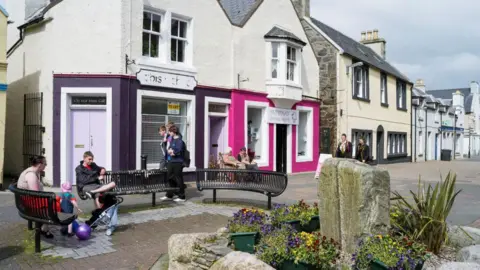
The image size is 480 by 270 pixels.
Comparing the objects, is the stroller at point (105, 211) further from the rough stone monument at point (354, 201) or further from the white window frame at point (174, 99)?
the white window frame at point (174, 99)

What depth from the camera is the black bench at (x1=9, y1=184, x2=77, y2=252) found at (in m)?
5.65

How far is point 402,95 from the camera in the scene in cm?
3030

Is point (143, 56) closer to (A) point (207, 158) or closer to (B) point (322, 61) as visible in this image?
(A) point (207, 158)

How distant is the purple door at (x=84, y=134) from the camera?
1253 centimetres

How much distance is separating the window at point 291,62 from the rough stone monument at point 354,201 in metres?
13.1

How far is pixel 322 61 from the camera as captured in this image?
22.0m

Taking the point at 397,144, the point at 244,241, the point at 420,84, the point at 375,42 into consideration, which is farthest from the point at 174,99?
the point at 420,84

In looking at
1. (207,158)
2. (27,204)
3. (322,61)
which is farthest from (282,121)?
(27,204)

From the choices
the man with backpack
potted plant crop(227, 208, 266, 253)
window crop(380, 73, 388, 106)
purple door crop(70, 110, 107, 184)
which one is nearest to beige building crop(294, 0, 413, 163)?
window crop(380, 73, 388, 106)

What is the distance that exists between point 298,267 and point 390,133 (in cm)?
2555

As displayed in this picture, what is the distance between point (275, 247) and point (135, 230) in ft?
11.4

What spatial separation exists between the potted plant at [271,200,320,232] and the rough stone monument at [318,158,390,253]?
2.36 feet

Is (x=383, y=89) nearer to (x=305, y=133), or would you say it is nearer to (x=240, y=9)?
(x=305, y=133)

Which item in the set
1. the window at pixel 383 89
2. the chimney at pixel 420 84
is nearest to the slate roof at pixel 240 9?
the window at pixel 383 89
